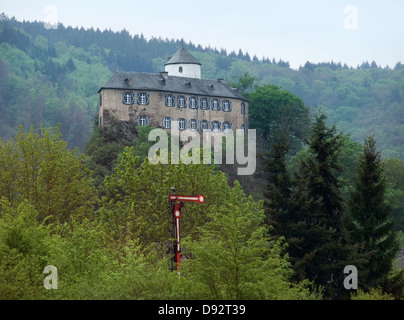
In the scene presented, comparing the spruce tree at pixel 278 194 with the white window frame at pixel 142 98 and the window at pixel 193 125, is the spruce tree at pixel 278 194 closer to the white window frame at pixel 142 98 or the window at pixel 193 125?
the white window frame at pixel 142 98

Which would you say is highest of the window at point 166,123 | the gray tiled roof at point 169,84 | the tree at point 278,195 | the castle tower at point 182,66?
the castle tower at point 182,66

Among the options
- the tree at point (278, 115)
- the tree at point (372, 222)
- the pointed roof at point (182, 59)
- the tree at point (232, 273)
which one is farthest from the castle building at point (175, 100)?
the tree at point (232, 273)

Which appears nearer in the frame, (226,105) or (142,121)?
(142,121)

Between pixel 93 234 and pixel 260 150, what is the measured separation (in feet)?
201

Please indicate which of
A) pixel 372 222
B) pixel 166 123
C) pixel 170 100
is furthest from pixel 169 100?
pixel 372 222

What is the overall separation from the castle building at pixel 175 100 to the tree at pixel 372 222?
45223mm

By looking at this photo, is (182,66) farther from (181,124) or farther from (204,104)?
(181,124)

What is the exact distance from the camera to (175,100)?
9056 cm

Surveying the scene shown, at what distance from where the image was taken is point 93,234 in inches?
1371

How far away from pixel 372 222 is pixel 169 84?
51.0m

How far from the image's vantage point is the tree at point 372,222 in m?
42.2
